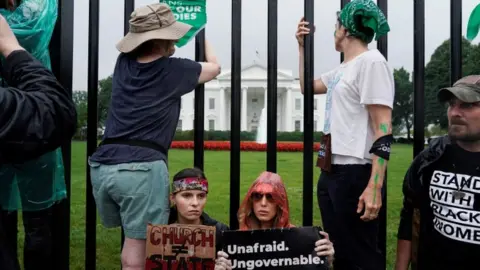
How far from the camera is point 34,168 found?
2.26m

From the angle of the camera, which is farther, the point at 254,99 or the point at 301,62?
the point at 254,99

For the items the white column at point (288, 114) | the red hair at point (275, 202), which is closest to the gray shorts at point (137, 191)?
the red hair at point (275, 202)

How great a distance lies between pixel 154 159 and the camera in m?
2.11

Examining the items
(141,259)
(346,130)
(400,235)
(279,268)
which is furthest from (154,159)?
(400,235)

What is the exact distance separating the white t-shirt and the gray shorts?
2.46ft

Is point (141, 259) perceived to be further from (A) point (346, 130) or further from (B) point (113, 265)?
(B) point (113, 265)

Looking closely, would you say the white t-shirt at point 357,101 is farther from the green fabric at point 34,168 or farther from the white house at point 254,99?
the white house at point 254,99

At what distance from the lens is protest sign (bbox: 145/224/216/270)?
2.07 metres

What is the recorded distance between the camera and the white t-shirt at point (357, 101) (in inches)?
84.3

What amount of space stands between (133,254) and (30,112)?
1023mm

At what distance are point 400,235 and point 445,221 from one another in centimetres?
25

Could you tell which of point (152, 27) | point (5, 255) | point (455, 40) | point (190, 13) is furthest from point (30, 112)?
point (455, 40)

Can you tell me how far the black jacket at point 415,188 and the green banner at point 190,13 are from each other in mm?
1133

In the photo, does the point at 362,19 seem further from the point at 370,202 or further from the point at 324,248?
the point at 324,248
